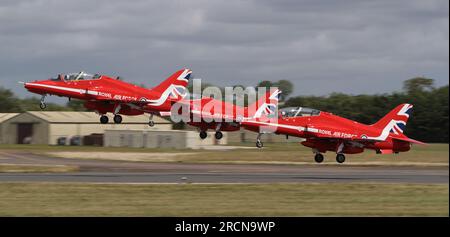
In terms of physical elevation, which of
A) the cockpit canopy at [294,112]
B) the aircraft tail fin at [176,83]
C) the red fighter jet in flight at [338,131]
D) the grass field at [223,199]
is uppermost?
the aircraft tail fin at [176,83]

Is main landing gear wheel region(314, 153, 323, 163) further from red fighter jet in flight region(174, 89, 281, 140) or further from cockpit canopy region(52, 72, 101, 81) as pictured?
cockpit canopy region(52, 72, 101, 81)

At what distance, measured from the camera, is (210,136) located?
114 m

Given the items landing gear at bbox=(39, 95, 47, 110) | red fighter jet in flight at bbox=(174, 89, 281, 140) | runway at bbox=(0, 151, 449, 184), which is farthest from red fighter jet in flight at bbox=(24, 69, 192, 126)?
runway at bbox=(0, 151, 449, 184)

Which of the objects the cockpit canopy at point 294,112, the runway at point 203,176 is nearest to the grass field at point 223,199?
the runway at point 203,176

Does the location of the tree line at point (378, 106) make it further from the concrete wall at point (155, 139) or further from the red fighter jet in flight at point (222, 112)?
the red fighter jet in flight at point (222, 112)

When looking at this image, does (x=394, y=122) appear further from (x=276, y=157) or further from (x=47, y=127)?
(x=47, y=127)

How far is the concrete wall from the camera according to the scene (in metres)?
→ 106

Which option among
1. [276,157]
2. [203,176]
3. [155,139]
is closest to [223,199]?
[203,176]

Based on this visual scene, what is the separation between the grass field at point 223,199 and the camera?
34.7 m

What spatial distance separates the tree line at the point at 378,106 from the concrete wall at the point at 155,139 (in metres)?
9.10

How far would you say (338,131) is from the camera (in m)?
64.2

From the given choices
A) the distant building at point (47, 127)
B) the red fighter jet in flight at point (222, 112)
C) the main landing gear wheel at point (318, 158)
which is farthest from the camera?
the distant building at point (47, 127)
